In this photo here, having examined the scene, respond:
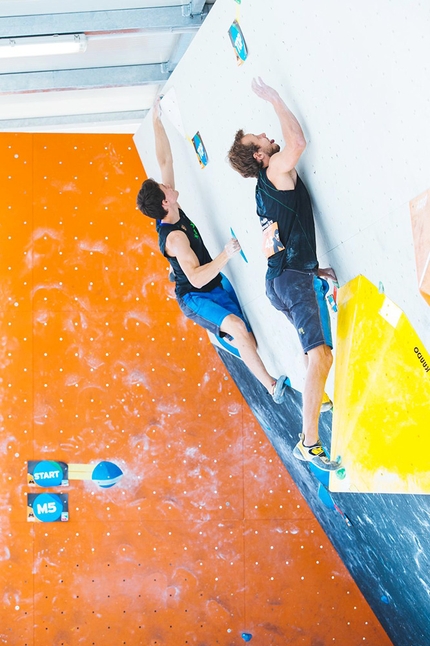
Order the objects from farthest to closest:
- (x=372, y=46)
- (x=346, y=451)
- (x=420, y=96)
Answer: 1. (x=346, y=451)
2. (x=372, y=46)
3. (x=420, y=96)

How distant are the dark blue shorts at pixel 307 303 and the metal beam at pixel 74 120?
235 cm

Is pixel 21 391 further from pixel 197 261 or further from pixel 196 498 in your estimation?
pixel 197 261

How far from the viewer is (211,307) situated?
374 cm

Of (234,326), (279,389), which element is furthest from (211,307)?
(279,389)

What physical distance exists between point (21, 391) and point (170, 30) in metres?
3.07

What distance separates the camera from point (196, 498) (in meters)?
5.28

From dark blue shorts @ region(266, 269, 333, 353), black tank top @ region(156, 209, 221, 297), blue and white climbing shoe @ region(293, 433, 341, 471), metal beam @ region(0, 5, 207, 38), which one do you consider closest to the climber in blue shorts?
black tank top @ region(156, 209, 221, 297)

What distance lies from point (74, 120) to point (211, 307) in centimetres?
181

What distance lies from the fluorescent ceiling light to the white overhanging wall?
466 millimetres

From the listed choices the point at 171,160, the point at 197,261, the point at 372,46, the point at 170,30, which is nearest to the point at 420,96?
the point at 372,46

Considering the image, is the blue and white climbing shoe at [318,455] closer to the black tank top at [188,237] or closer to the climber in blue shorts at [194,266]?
the climber in blue shorts at [194,266]

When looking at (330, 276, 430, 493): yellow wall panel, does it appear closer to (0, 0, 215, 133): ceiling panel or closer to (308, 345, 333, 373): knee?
(308, 345, 333, 373): knee

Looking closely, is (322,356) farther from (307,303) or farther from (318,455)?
(318,455)

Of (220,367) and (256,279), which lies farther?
(220,367)
